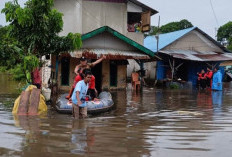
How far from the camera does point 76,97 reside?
7.68m

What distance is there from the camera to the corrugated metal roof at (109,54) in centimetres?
1611

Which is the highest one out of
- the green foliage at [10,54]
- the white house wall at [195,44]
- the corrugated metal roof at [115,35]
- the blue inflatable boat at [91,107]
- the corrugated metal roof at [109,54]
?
the white house wall at [195,44]

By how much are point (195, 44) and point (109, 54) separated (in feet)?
37.2

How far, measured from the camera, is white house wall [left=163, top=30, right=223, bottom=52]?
982 inches

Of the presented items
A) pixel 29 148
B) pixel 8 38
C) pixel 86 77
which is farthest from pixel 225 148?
pixel 8 38

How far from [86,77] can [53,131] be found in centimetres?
173

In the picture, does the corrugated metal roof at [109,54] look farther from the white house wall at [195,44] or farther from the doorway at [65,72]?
the white house wall at [195,44]

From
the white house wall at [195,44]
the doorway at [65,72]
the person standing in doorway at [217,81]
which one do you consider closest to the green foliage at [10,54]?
the doorway at [65,72]

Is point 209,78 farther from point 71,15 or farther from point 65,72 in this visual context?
point 71,15

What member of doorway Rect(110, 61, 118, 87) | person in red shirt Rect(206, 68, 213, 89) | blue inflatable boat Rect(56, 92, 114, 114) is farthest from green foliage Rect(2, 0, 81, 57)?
person in red shirt Rect(206, 68, 213, 89)

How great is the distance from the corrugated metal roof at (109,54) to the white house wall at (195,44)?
760cm

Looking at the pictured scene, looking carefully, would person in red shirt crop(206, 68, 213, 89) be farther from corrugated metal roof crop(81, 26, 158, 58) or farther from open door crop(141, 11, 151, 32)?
open door crop(141, 11, 151, 32)

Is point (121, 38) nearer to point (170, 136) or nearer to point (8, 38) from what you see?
point (8, 38)

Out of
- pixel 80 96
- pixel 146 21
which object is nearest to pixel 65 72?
pixel 146 21
